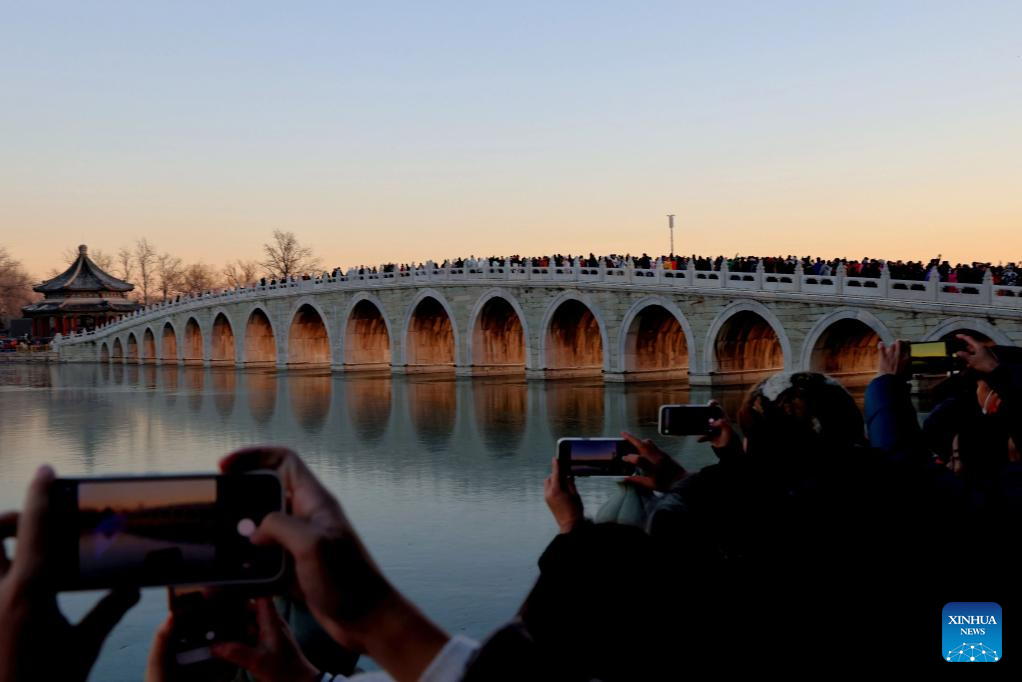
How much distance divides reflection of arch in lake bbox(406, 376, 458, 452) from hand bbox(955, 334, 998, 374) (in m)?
16.0

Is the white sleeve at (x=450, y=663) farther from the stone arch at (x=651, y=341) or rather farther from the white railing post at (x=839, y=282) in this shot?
the stone arch at (x=651, y=341)

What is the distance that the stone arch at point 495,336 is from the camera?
3862 centimetres

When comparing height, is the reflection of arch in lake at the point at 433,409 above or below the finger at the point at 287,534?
below

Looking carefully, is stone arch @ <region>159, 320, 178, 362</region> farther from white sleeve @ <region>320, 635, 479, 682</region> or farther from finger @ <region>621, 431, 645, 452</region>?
white sleeve @ <region>320, 635, 479, 682</region>

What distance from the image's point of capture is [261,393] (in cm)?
3556

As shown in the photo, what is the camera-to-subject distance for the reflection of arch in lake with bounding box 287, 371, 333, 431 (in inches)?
1017

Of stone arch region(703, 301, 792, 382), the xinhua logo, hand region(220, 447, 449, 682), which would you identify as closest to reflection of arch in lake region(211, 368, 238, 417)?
stone arch region(703, 301, 792, 382)

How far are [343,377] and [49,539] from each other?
4220 centimetres

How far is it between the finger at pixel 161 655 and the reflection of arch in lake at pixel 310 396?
869 inches

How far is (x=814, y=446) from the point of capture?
2.63 metres

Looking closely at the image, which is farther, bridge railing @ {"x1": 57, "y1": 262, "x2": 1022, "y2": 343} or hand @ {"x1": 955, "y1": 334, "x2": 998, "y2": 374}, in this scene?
bridge railing @ {"x1": 57, "y1": 262, "x2": 1022, "y2": 343}

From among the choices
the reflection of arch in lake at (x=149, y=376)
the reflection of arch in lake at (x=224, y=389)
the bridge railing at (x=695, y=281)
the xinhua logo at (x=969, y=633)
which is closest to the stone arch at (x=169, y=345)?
the reflection of arch in lake at (x=149, y=376)

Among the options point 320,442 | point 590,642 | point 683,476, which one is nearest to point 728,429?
point 683,476

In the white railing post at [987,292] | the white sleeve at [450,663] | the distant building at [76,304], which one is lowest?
the white sleeve at [450,663]
